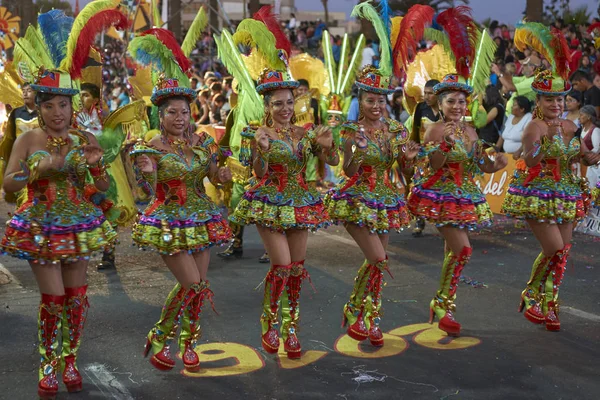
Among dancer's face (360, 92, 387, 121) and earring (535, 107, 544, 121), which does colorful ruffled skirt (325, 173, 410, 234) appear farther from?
earring (535, 107, 544, 121)

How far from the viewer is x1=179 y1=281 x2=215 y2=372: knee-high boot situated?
16.5 ft

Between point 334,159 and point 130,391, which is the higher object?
point 334,159

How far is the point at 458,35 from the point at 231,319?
2.99m

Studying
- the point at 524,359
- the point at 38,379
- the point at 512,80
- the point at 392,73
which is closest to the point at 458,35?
the point at 392,73

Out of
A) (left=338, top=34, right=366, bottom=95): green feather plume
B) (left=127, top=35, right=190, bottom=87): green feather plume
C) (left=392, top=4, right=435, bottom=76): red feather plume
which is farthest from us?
(left=338, top=34, right=366, bottom=95): green feather plume

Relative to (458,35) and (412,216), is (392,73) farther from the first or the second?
(412,216)

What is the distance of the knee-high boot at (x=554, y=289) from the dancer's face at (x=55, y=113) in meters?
3.90

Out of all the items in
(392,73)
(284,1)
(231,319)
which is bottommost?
(231,319)

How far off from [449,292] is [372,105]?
5.25 feet

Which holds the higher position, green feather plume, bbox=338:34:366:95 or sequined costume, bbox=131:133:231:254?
green feather plume, bbox=338:34:366:95

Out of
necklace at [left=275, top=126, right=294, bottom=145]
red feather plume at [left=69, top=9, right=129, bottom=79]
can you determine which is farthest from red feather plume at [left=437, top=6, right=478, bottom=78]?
red feather plume at [left=69, top=9, right=129, bottom=79]

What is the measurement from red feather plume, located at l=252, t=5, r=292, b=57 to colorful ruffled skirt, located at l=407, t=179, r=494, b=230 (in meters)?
1.53

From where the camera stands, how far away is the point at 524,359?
17.6 feet

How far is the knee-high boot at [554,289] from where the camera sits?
239 inches
